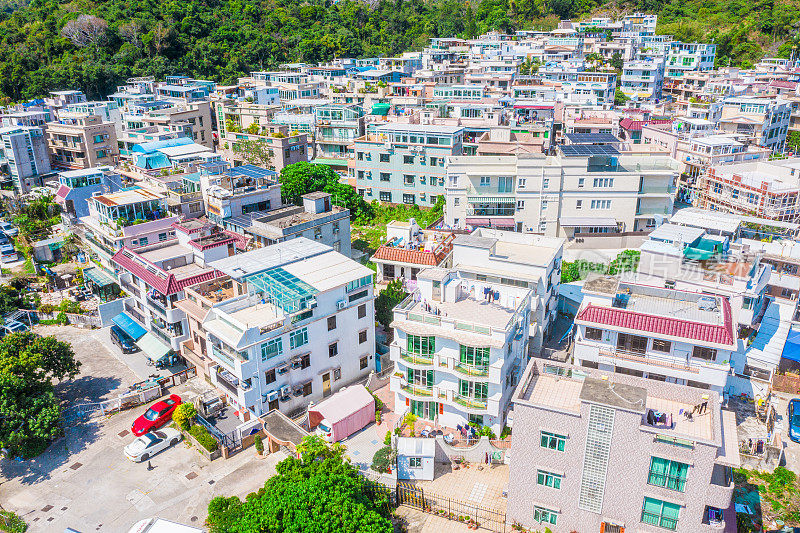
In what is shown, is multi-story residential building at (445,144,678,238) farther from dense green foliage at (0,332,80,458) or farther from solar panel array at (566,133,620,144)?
dense green foliage at (0,332,80,458)

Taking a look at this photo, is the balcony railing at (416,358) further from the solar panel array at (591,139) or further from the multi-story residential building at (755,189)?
the multi-story residential building at (755,189)

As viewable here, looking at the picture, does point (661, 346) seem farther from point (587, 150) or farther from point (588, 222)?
point (587, 150)

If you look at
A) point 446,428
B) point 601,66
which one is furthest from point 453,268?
point 601,66

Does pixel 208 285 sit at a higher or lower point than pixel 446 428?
higher

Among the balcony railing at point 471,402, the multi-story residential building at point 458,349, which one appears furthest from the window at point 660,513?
the balcony railing at point 471,402

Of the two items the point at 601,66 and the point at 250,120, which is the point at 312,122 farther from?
the point at 601,66

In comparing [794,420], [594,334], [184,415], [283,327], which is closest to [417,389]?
[283,327]

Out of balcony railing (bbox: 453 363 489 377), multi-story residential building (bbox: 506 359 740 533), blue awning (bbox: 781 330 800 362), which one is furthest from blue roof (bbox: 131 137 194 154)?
blue awning (bbox: 781 330 800 362)
